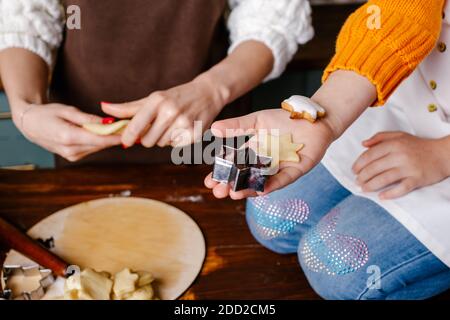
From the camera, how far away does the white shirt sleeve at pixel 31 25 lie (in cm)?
92

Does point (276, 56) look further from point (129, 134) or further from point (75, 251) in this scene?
point (75, 251)

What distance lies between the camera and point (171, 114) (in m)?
0.81

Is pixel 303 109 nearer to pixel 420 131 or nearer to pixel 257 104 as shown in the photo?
pixel 420 131

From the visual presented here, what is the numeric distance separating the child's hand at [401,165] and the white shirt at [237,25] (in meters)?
0.31

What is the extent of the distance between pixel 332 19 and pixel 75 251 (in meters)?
0.90

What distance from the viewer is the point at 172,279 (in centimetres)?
78

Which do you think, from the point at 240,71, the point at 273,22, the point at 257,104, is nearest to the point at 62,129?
the point at 240,71

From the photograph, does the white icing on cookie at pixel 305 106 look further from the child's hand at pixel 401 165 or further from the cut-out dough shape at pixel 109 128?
Answer: the cut-out dough shape at pixel 109 128

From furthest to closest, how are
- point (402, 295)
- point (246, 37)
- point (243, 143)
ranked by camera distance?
point (246, 37) → point (402, 295) → point (243, 143)

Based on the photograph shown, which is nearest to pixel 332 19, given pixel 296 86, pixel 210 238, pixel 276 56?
pixel 296 86

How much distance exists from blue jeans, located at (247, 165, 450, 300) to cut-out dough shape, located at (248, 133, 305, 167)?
197 millimetres

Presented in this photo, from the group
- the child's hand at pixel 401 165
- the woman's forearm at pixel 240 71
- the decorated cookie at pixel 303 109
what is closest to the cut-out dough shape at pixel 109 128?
the woman's forearm at pixel 240 71

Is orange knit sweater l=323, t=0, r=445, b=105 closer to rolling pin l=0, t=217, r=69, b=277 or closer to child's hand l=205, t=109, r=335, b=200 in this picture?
child's hand l=205, t=109, r=335, b=200

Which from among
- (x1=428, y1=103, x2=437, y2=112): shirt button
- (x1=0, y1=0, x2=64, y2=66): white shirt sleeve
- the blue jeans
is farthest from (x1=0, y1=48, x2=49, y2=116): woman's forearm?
(x1=428, y1=103, x2=437, y2=112): shirt button
